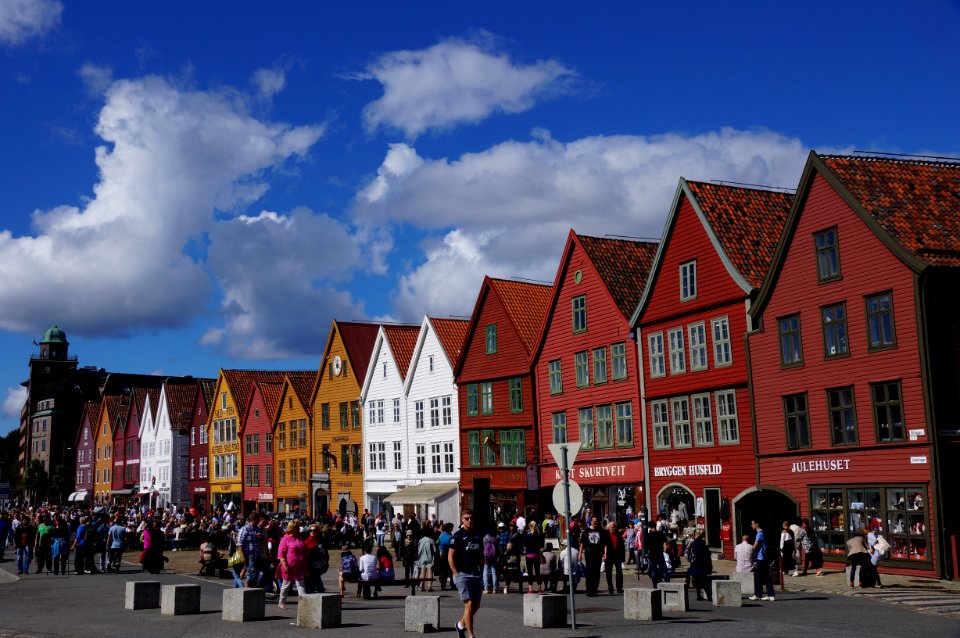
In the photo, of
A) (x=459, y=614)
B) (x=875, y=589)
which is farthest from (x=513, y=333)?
(x=459, y=614)

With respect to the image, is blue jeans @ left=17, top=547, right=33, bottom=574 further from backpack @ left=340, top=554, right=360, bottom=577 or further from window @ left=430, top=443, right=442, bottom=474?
window @ left=430, top=443, right=442, bottom=474

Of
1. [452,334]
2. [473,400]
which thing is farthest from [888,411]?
[452,334]

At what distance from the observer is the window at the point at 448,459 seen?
5291cm

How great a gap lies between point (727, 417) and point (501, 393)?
15.5 m

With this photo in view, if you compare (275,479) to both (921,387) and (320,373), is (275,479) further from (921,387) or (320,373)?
(921,387)

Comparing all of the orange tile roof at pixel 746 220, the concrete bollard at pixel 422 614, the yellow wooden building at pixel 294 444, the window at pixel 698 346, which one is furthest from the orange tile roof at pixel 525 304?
the concrete bollard at pixel 422 614

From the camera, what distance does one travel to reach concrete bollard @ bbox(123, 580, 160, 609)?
20953 mm

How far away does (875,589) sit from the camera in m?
24.4

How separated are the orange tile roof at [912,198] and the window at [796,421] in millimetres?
5975

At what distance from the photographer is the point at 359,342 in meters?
63.5

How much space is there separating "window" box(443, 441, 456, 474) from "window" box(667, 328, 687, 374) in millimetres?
17884

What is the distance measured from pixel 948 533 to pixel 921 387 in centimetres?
383

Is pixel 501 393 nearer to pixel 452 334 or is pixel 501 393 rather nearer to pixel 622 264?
pixel 452 334

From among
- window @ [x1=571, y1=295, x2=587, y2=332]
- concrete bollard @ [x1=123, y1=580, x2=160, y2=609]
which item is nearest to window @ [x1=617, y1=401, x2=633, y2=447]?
window @ [x1=571, y1=295, x2=587, y2=332]
